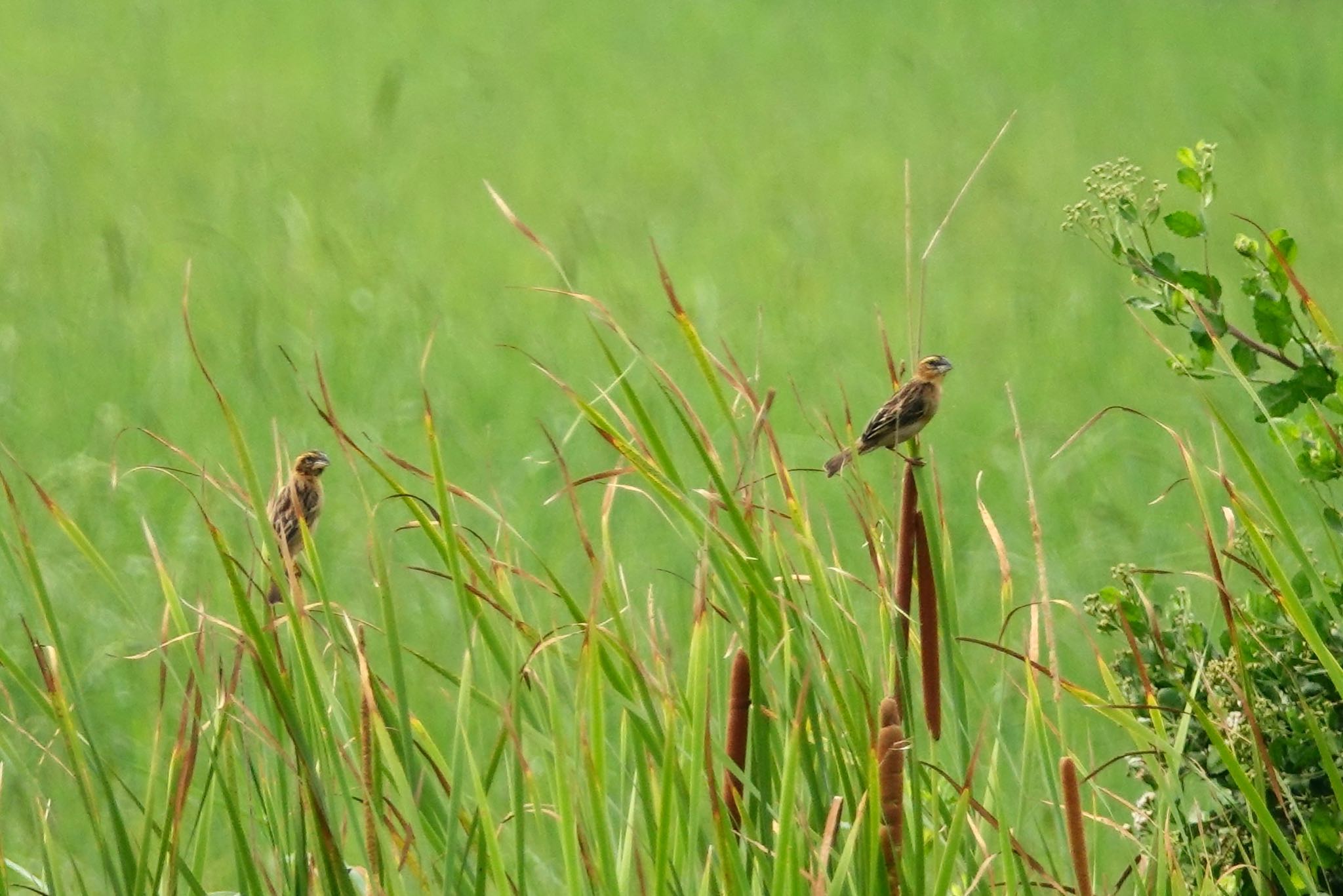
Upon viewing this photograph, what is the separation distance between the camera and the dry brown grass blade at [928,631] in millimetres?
1898

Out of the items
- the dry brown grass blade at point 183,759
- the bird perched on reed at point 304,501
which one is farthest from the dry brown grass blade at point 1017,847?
the bird perched on reed at point 304,501

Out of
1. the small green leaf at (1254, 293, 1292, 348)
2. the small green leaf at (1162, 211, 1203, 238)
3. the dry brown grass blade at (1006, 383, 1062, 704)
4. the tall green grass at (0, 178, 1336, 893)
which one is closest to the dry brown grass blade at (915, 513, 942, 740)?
the tall green grass at (0, 178, 1336, 893)

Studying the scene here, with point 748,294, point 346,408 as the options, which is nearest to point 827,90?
point 748,294

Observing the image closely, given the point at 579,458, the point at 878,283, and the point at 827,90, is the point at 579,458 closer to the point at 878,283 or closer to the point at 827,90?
the point at 878,283

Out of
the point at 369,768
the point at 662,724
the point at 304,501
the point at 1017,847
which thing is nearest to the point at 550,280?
the point at 304,501

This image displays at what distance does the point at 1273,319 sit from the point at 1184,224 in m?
0.26

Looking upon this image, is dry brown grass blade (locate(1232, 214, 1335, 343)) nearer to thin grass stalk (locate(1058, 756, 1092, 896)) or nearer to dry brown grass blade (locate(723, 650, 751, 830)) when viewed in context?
thin grass stalk (locate(1058, 756, 1092, 896))

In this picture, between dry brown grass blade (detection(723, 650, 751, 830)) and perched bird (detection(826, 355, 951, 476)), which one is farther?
perched bird (detection(826, 355, 951, 476))

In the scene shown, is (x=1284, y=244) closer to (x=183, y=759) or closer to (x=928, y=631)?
(x=928, y=631)

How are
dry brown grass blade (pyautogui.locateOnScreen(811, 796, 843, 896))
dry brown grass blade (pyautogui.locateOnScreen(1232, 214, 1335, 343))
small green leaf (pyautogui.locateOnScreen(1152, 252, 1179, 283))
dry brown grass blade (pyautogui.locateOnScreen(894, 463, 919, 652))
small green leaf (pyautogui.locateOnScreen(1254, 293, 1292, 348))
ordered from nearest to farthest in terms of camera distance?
dry brown grass blade (pyautogui.locateOnScreen(811, 796, 843, 896)) → dry brown grass blade (pyautogui.locateOnScreen(894, 463, 919, 652)) → dry brown grass blade (pyautogui.locateOnScreen(1232, 214, 1335, 343)) → small green leaf (pyautogui.locateOnScreen(1254, 293, 1292, 348)) → small green leaf (pyautogui.locateOnScreen(1152, 252, 1179, 283))

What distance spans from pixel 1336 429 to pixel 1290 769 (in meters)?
0.52

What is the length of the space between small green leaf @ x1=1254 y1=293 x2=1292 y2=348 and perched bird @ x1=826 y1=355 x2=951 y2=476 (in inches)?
23.0

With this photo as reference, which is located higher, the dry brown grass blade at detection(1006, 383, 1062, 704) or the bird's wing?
the bird's wing

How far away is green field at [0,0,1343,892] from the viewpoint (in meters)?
4.27
